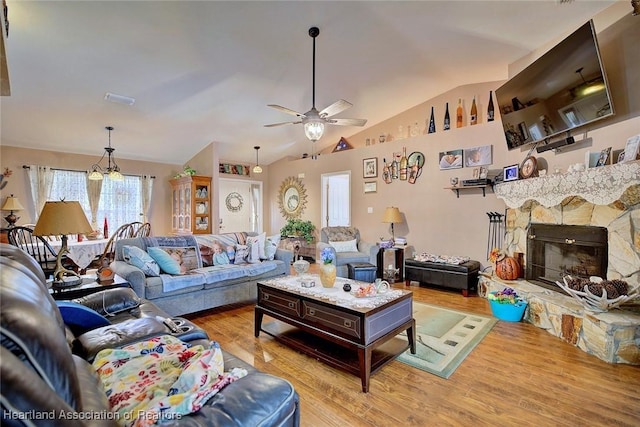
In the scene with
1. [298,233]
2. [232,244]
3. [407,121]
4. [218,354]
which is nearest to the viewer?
[218,354]

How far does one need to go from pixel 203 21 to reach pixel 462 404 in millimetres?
3727

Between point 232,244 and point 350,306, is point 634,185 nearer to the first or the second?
point 350,306

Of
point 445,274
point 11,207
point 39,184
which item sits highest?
point 39,184

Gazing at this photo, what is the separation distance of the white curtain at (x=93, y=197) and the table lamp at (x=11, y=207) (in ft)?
3.12

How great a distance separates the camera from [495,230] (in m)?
4.34

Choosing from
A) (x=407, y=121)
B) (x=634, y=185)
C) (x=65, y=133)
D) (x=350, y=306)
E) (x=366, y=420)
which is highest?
(x=407, y=121)

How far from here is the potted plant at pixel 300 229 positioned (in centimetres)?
682

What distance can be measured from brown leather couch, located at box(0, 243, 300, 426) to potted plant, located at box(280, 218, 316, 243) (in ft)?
17.7

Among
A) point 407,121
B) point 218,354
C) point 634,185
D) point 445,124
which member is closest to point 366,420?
point 218,354

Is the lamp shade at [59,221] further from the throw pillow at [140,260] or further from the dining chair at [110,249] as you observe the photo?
the dining chair at [110,249]

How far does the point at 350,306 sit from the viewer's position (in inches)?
85.8

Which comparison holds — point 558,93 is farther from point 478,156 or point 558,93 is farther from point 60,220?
point 60,220

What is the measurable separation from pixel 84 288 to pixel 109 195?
→ 4.19 metres

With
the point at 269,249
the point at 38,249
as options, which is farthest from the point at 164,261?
the point at 38,249
